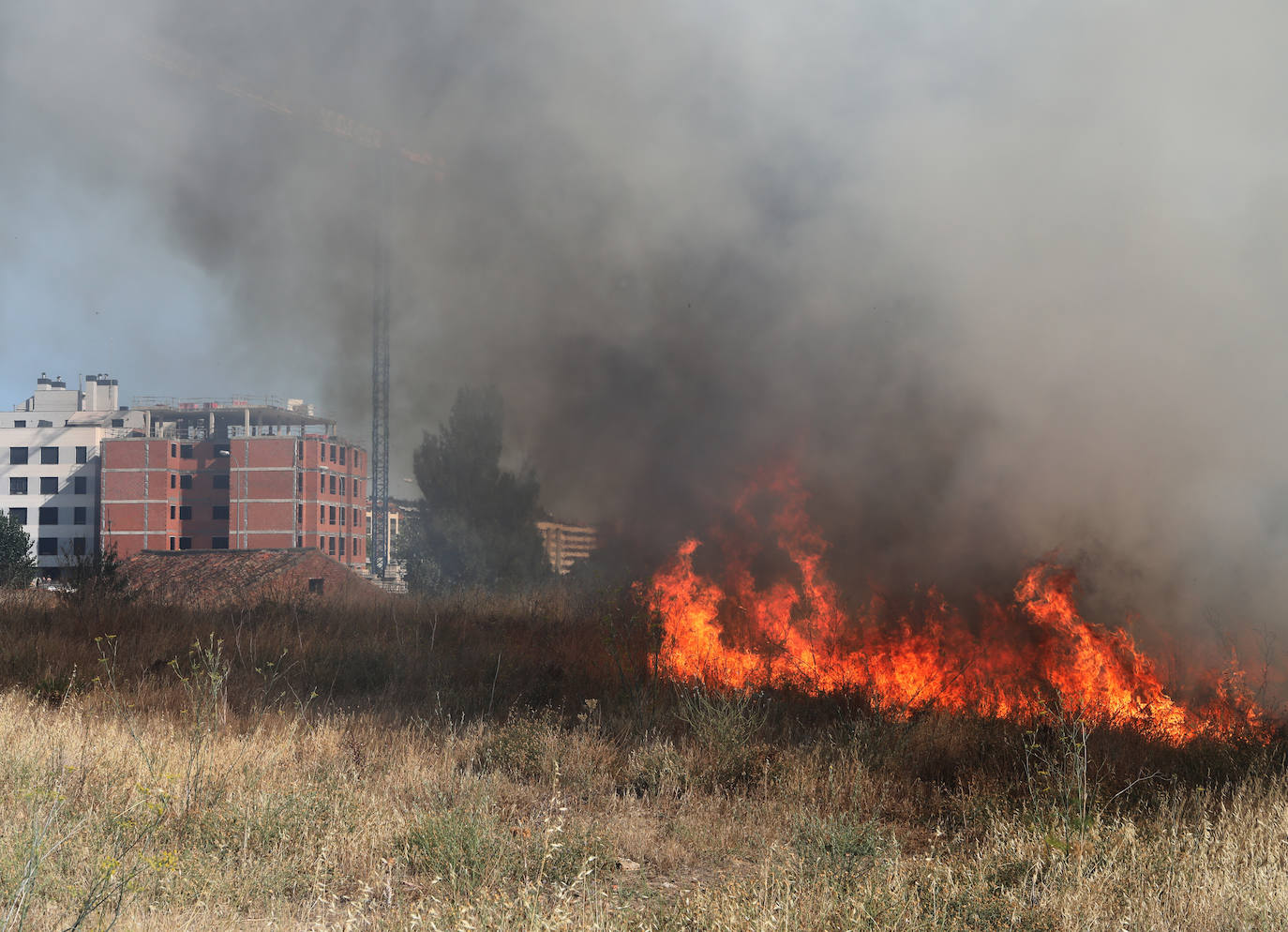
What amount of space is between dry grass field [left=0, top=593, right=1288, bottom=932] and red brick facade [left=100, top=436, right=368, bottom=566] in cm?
7779

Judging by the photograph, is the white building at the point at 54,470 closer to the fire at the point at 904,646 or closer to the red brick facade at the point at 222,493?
the red brick facade at the point at 222,493

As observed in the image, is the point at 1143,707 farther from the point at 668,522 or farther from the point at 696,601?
the point at 668,522

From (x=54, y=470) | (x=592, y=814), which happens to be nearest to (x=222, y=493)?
(x=54, y=470)

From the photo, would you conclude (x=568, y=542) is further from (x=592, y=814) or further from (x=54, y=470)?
(x=54, y=470)

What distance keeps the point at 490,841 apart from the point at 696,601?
6520mm

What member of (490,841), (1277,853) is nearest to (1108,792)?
(1277,853)

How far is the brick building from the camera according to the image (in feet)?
271

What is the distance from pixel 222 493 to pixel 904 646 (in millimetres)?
88044

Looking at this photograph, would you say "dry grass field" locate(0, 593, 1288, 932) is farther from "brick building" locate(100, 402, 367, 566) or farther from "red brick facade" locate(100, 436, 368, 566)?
"red brick facade" locate(100, 436, 368, 566)

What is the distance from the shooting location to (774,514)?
1145 centimetres

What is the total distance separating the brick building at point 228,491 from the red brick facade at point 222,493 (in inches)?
3.4

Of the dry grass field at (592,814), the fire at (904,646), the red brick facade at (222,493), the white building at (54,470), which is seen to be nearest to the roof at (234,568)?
the red brick facade at (222,493)

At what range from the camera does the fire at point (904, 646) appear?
805cm

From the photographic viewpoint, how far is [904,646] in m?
9.86
